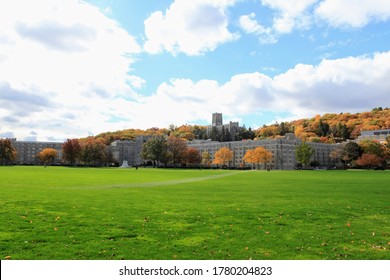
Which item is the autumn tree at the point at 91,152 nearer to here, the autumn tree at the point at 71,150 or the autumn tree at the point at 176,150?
the autumn tree at the point at 71,150

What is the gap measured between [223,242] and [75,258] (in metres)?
4.53

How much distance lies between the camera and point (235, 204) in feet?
68.7

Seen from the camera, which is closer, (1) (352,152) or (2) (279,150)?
(1) (352,152)

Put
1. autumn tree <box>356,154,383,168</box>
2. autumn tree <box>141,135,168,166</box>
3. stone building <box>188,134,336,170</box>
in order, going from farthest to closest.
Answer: stone building <box>188,134,336,170</box> < autumn tree <box>141,135,168,166</box> < autumn tree <box>356,154,383,168</box>

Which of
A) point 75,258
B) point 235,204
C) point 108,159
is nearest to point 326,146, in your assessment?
point 108,159

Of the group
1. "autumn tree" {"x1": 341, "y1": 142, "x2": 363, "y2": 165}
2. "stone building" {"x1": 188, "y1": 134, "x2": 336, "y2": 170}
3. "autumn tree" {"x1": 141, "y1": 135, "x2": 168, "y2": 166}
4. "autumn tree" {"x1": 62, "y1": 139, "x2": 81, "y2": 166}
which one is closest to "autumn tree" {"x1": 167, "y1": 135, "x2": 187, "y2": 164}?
"autumn tree" {"x1": 141, "y1": 135, "x2": 168, "y2": 166}

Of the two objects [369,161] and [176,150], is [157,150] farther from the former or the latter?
[369,161]

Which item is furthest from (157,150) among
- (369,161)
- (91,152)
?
(369,161)

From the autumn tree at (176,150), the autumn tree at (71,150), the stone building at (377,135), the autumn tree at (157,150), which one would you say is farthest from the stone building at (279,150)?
the autumn tree at (71,150)

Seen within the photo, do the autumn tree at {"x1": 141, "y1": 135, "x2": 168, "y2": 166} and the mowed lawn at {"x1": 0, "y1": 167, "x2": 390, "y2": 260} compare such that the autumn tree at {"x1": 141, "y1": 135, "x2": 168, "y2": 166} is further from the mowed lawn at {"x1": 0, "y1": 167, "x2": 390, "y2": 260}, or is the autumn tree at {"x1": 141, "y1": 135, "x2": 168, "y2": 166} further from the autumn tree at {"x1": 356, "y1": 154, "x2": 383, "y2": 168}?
the mowed lawn at {"x1": 0, "y1": 167, "x2": 390, "y2": 260}

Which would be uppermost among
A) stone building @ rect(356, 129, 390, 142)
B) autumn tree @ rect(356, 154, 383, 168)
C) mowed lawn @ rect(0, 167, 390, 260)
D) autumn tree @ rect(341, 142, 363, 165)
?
stone building @ rect(356, 129, 390, 142)

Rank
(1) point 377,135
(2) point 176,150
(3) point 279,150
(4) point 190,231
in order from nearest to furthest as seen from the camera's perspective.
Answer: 1. (4) point 190,231
2. (2) point 176,150
3. (3) point 279,150
4. (1) point 377,135

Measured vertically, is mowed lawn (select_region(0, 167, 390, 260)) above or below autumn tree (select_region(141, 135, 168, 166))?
below

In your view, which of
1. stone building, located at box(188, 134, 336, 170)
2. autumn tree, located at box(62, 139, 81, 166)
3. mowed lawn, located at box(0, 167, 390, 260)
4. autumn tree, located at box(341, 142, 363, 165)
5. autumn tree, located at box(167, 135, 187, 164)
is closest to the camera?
mowed lawn, located at box(0, 167, 390, 260)
